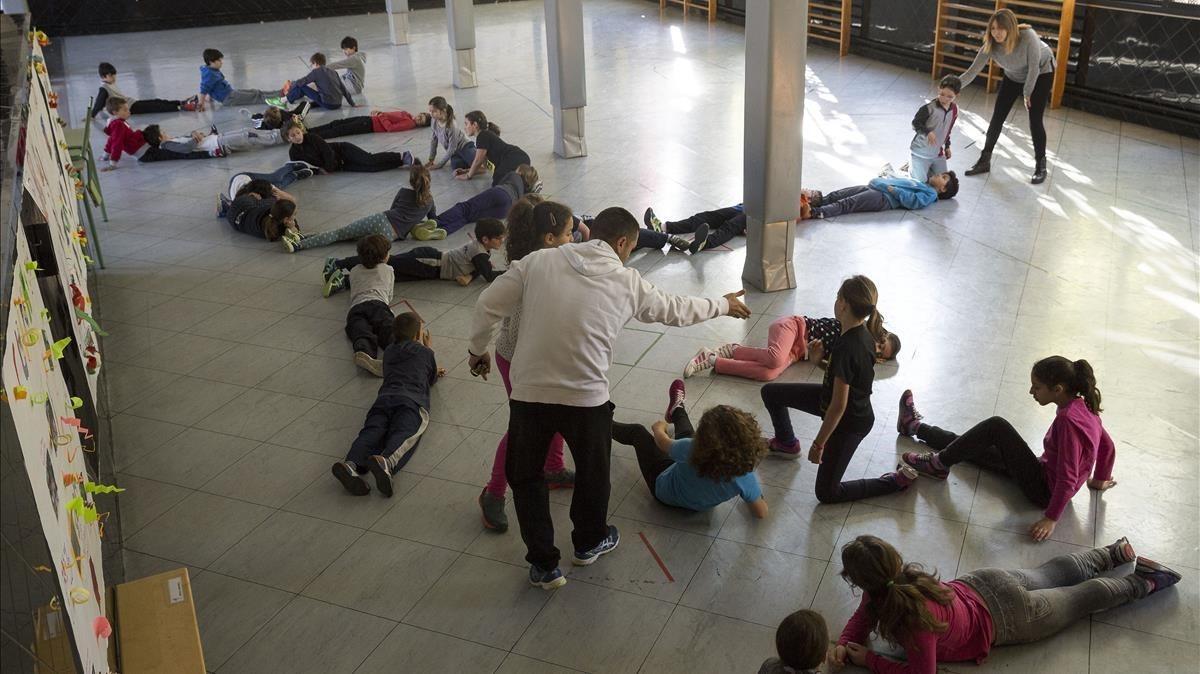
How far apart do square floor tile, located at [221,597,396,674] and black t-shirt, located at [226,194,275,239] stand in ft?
15.5

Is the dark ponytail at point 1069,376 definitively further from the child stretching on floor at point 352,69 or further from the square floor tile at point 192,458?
the child stretching on floor at point 352,69

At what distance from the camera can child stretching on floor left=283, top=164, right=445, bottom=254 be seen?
780cm

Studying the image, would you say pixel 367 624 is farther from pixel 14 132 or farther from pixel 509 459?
pixel 14 132

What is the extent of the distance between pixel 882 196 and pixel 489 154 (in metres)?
3.51

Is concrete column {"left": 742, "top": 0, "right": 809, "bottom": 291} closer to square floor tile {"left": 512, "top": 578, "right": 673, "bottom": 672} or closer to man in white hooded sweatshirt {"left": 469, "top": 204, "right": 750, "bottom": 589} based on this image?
man in white hooded sweatshirt {"left": 469, "top": 204, "right": 750, "bottom": 589}

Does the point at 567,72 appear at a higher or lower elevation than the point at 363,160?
higher

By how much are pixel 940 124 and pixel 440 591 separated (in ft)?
20.1

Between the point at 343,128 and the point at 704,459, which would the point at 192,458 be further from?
the point at 343,128

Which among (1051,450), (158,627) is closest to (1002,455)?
(1051,450)

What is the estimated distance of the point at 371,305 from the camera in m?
6.37

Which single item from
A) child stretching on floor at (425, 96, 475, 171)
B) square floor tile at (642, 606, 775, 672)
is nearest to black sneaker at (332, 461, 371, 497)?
square floor tile at (642, 606, 775, 672)

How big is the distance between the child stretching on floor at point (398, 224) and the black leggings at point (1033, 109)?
4935 millimetres

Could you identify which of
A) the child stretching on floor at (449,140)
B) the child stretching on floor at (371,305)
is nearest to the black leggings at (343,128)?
the child stretching on floor at (449,140)

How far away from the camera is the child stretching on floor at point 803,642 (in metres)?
3.11
